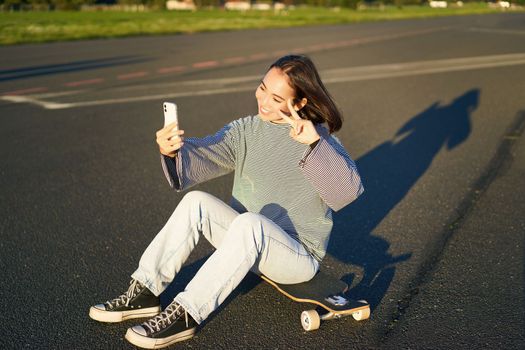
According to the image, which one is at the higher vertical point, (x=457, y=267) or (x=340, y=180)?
(x=340, y=180)

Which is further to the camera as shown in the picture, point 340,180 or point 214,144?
point 214,144

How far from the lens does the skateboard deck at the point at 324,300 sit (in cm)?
347

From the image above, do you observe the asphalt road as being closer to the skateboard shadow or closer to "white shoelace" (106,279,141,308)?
the skateboard shadow

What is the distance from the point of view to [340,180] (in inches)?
126

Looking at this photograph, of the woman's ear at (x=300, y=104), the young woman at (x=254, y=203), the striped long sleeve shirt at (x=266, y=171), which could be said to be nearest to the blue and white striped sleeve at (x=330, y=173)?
the young woman at (x=254, y=203)

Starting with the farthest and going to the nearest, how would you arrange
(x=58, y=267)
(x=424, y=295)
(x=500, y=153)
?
(x=500, y=153) < (x=58, y=267) < (x=424, y=295)

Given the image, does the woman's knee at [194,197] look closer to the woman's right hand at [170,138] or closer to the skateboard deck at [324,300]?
the woman's right hand at [170,138]

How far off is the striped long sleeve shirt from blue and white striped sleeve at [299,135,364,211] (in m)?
0.13

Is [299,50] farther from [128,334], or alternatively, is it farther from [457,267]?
[128,334]

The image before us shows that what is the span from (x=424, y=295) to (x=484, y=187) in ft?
8.19

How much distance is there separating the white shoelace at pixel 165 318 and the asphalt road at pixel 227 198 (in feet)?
0.60

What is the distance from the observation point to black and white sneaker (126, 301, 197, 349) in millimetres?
3211

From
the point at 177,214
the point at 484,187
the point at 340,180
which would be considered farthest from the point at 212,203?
the point at 484,187

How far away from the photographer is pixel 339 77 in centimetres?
1264
